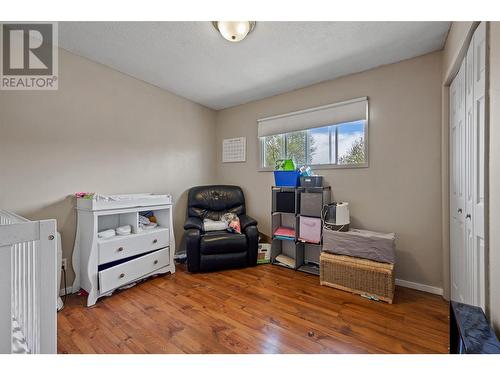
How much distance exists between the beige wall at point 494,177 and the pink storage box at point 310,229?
4.88ft

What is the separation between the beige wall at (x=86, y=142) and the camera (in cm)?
180

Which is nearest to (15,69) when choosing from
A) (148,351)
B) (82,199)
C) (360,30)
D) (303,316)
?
(82,199)

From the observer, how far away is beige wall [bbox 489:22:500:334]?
0.93 metres

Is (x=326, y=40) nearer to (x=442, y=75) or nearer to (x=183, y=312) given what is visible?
(x=442, y=75)

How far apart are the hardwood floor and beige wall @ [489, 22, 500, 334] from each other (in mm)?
654

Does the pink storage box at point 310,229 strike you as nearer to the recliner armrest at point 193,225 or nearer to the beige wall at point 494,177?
the recliner armrest at point 193,225

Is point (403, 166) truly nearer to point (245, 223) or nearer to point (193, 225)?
point (245, 223)

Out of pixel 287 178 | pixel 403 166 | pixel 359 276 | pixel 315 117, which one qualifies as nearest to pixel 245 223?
pixel 287 178

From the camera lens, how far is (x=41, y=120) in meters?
1.90

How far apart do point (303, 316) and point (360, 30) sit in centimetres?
242

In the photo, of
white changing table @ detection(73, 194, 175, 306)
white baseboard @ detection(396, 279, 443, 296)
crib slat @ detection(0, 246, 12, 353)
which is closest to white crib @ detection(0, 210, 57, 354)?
crib slat @ detection(0, 246, 12, 353)

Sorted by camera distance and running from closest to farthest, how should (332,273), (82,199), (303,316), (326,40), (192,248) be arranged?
(303,316)
(326,40)
(82,199)
(332,273)
(192,248)

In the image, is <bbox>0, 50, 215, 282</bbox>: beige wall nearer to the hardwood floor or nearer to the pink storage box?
the hardwood floor

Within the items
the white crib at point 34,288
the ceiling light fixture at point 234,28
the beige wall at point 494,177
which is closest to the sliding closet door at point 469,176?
the beige wall at point 494,177
